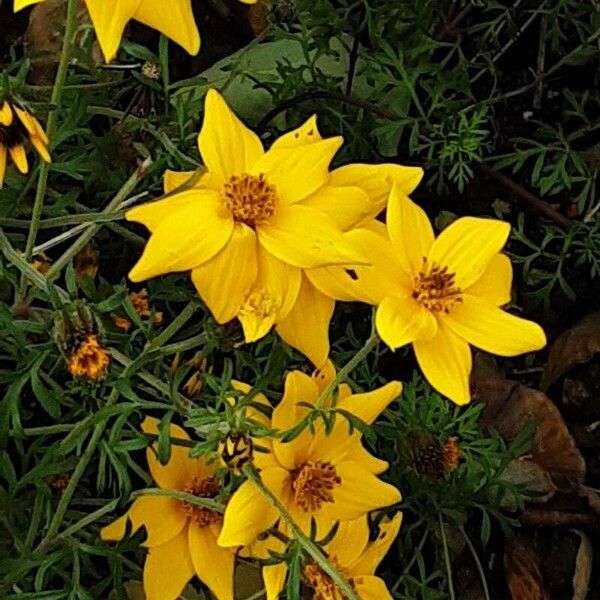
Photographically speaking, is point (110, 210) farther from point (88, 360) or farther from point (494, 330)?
point (494, 330)

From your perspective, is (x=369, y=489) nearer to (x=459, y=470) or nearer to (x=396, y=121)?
(x=459, y=470)

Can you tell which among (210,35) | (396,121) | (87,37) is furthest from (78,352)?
(210,35)

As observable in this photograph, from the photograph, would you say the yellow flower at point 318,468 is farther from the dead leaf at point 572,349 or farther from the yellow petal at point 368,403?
the dead leaf at point 572,349

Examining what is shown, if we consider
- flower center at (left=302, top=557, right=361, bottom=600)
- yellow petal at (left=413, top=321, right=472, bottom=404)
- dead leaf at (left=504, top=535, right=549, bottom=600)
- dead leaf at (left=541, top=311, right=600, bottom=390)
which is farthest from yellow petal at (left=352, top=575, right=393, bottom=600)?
dead leaf at (left=541, top=311, right=600, bottom=390)

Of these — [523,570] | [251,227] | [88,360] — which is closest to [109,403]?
[88,360]

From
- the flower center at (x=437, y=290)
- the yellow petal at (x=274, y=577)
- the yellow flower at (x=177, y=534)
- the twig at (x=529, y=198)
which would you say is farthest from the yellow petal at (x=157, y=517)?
the twig at (x=529, y=198)

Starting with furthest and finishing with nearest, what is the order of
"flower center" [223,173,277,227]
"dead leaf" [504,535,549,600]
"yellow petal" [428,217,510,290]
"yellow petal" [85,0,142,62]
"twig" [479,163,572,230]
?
"twig" [479,163,572,230]
"dead leaf" [504,535,549,600]
"yellow petal" [428,217,510,290]
"flower center" [223,173,277,227]
"yellow petal" [85,0,142,62]

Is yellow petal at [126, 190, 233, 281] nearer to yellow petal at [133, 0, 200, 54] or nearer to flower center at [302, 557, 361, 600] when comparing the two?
yellow petal at [133, 0, 200, 54]
